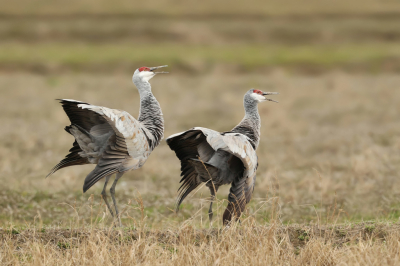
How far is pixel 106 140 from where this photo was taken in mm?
6520

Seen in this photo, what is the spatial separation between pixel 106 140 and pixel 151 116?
852 mm

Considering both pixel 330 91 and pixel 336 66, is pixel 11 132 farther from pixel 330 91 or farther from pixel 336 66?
pixel 336 66

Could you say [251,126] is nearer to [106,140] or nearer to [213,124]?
[106,140]

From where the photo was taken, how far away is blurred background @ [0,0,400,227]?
27.7 feet

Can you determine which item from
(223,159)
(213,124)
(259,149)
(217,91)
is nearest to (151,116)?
(223,159)

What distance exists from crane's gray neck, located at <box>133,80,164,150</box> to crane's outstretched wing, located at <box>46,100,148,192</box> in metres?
0.37

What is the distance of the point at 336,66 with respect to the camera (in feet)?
86.6

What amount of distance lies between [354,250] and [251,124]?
2487 mm

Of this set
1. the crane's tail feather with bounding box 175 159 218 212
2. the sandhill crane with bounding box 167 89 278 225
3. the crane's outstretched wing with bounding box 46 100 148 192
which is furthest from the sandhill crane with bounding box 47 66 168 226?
the crane's tail feather with bounding box 175 159 218 212

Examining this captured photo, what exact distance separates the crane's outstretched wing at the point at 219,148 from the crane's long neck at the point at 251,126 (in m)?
0.58

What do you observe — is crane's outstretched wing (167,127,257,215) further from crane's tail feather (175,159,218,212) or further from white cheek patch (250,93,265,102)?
white cheek patch (250,93,265,102)

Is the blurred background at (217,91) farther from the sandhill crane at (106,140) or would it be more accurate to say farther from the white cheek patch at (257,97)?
the white cheek patch at (257,97)

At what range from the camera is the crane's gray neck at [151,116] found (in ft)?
22.9

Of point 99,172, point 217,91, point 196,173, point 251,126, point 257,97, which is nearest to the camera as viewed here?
point 99,172
